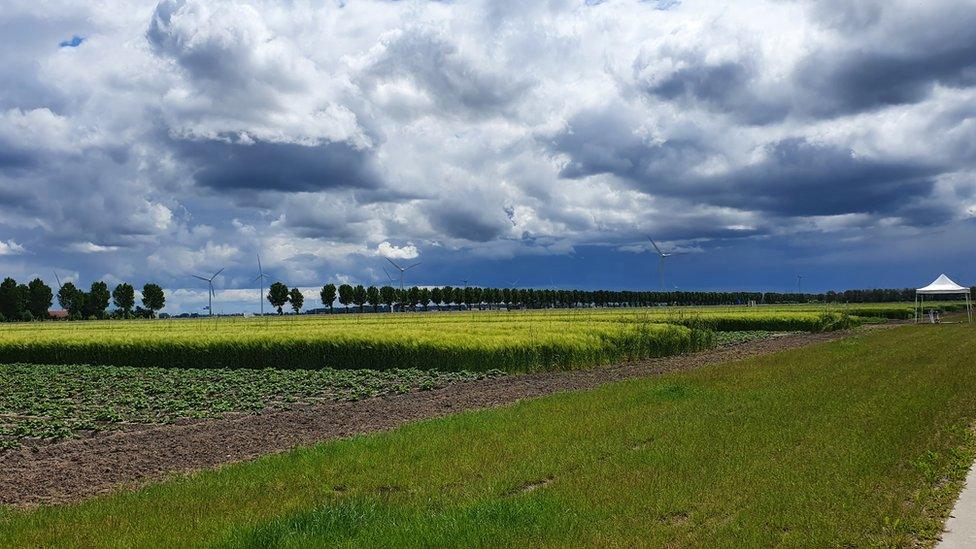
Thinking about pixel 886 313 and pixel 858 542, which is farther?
pixel 886 313

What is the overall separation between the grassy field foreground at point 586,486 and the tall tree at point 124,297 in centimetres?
14450

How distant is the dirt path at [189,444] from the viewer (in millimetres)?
11070

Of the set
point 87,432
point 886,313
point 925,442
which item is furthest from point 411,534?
point 886,313

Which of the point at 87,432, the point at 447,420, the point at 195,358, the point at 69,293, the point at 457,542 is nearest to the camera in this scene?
the point at 457,542

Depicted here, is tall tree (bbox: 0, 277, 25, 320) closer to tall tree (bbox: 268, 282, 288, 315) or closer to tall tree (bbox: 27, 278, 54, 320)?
tall tree (bbox: 27, 278, 54, 320)

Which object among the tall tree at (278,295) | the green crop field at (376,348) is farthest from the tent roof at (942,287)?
the tall tree at (278,295)

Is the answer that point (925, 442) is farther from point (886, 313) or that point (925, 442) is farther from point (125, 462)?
point (886, 313)

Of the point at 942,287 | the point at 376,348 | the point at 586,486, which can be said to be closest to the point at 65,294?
the point at 376,348

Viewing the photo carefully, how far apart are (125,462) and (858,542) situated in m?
11.2

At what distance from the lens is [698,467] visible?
9875 millimetres

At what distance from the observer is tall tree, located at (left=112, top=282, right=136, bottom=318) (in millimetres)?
141375

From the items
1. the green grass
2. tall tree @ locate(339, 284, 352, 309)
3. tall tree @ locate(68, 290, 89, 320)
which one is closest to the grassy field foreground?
the green grass

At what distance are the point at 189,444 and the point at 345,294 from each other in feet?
540

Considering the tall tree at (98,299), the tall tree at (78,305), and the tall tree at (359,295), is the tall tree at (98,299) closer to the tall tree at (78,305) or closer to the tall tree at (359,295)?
the tall tree at (78,305)
